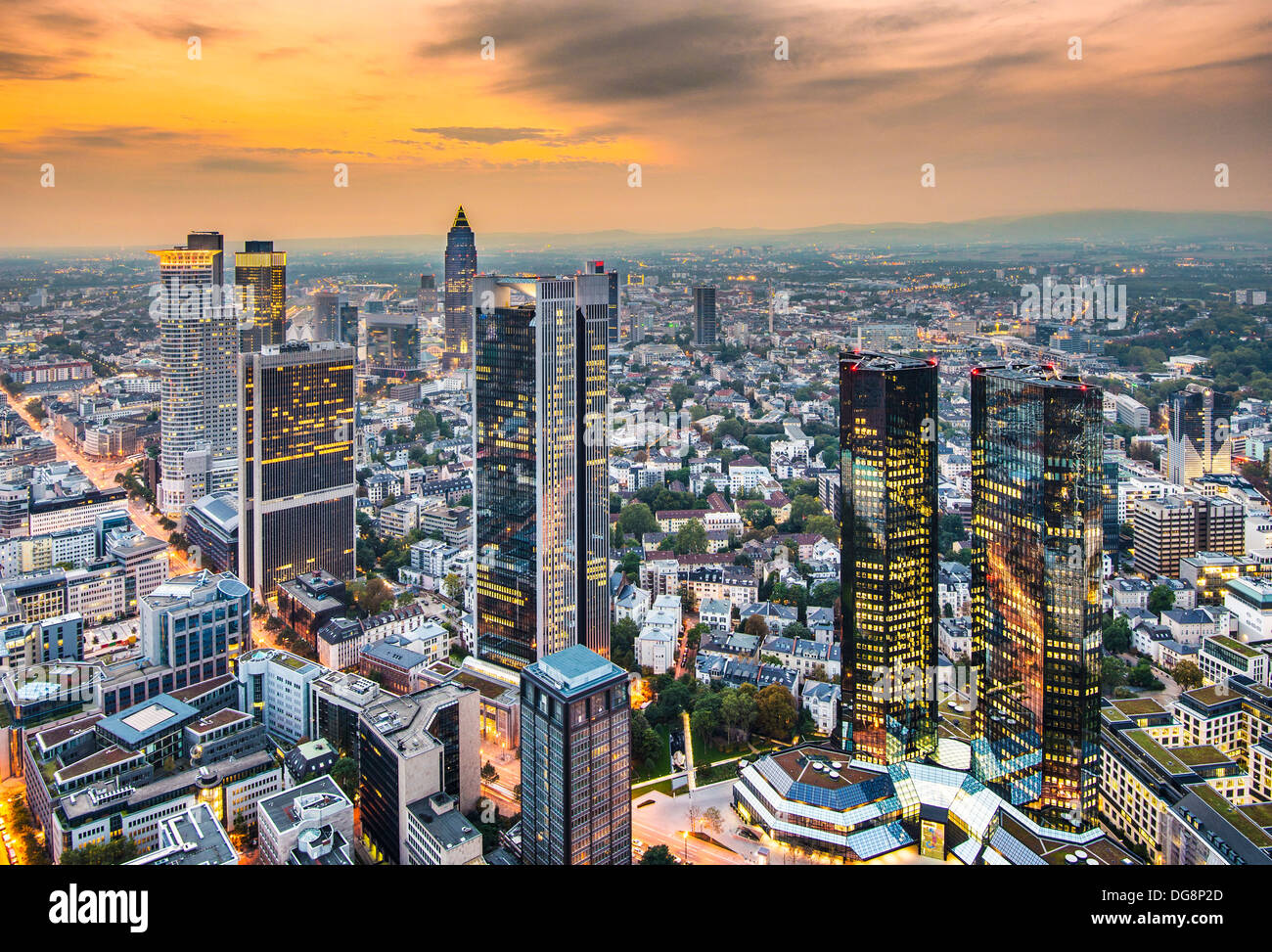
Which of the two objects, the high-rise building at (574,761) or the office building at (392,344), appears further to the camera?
the office building at (392,344)

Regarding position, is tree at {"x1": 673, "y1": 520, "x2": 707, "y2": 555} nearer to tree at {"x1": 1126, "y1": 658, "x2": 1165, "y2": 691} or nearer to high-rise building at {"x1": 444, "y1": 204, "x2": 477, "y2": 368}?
tree at {"x1": 1126, "y1": 658, "x2": 1165, "y2": 691}

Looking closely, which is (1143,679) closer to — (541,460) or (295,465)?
(541,460)

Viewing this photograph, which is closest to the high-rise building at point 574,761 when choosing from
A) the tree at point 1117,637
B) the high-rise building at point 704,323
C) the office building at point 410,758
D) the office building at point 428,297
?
the office building at point 410,758

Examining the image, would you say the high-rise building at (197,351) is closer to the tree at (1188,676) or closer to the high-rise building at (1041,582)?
the high-rise building at (1041,582)

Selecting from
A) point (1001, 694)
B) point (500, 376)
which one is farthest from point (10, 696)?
point (1001, 694)

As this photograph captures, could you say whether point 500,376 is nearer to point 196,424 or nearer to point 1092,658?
point 1092,658
